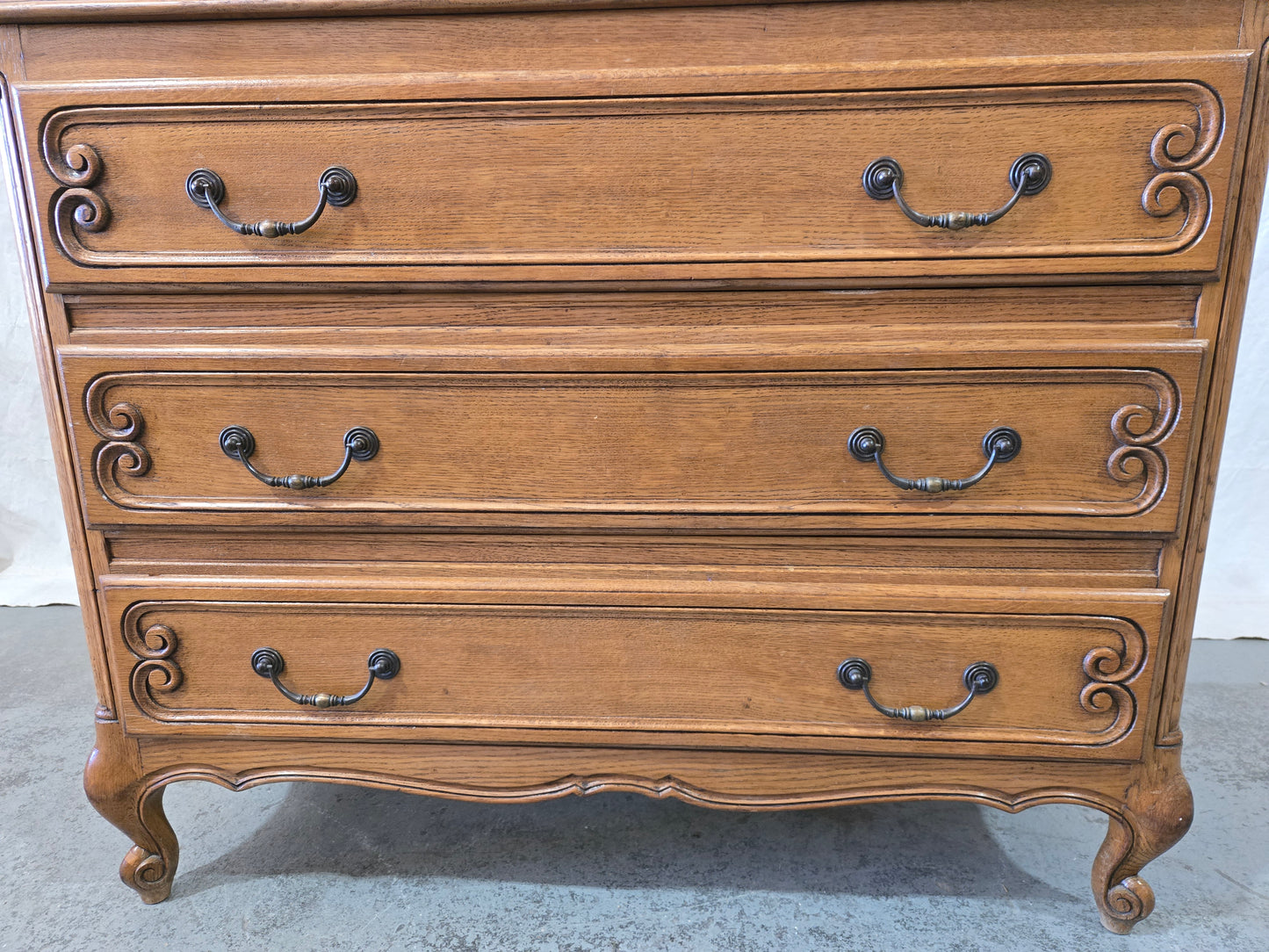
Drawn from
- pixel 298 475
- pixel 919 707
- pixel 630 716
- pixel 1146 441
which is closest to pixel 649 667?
pixel 630 716

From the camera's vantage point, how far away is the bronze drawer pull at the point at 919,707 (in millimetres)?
915

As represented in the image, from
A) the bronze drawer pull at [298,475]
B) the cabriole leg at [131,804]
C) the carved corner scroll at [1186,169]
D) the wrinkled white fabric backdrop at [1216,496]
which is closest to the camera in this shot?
the carved corner scroll at [1186,169]

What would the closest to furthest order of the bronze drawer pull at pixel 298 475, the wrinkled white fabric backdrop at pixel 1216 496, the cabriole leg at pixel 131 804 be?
the bronze drawer pull at pixel 298 475
the cabriole leg at pixel 131 804
the wrinkled white fabric backdrop at pixel 1216 496

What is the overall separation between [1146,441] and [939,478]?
213 millimetres

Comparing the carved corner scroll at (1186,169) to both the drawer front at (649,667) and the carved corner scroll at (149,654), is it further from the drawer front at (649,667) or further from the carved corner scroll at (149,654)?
the carved corner scroll at (149,654)

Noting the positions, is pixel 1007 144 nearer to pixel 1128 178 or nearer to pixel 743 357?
pixel 1128 178

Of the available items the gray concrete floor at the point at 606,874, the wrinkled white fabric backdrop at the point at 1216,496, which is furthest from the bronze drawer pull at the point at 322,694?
the wrinkled white fabric backdrop at the point at 1216,496

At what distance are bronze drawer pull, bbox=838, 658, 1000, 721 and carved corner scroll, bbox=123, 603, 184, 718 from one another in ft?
2.61

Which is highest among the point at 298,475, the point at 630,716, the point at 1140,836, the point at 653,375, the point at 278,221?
the point at 278,221

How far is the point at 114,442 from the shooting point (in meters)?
0.92

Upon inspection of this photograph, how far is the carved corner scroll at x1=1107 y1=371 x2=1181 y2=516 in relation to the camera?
839mm

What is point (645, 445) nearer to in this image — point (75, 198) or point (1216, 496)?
point (75, 198)

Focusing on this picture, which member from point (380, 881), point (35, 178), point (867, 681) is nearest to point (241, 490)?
point (35, 178)

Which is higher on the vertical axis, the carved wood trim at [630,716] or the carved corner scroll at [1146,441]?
the carved corner scroll at [1146,441]
